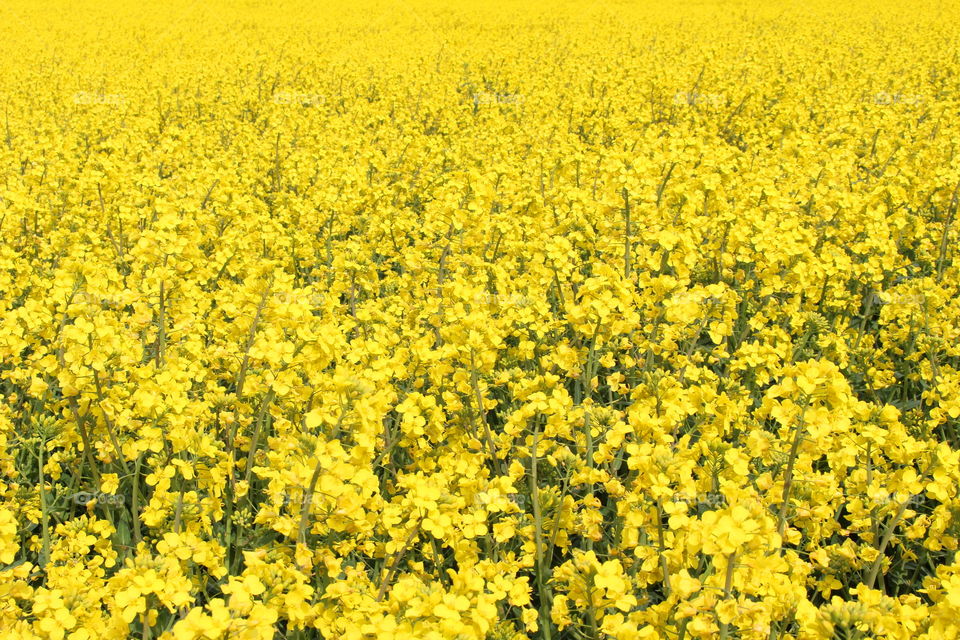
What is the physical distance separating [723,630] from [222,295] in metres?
3.42

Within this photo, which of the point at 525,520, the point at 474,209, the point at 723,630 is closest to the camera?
the point at 723,630

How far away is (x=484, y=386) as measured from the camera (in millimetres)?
3643

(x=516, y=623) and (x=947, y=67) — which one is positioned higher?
(x=947, y=67)

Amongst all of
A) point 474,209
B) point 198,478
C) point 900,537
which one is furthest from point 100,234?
point 900,537

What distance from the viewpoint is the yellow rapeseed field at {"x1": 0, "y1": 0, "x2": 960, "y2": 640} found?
2.48 metres

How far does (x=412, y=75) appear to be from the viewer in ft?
45.9

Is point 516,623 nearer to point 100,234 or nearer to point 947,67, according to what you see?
point 100,234

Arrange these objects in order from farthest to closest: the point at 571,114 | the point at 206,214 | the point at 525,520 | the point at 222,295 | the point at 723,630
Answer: the point at 571,114
the point at 206,214
the point at 222,295
the point at 525,520
the point at 723,630

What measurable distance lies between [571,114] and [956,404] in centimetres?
771

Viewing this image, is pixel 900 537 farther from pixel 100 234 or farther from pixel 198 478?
pixel 100 234

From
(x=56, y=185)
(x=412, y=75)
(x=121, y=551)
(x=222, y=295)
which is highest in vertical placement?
(x=412, y=75)

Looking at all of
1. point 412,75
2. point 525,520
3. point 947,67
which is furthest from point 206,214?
point 947,67

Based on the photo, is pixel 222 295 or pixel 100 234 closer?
pixel 222 295

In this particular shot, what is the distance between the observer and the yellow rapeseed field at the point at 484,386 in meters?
2.48
